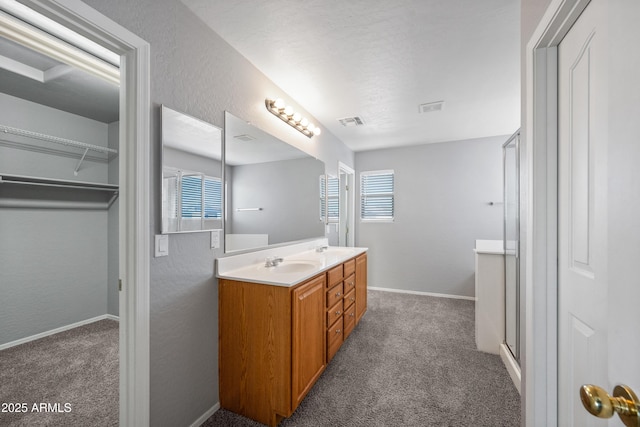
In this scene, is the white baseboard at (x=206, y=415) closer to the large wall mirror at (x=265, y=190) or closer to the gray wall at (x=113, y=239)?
the large wall mirror at (x=265, y=190)

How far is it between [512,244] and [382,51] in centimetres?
189

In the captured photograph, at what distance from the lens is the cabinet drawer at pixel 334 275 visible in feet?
6.87

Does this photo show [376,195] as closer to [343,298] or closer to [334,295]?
[343,298]

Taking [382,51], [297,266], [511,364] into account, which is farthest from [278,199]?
[511,364]

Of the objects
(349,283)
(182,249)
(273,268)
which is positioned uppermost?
(182,249)

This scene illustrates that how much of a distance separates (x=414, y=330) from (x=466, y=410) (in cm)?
118

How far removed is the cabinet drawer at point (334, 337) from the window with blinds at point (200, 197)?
129 centimetres

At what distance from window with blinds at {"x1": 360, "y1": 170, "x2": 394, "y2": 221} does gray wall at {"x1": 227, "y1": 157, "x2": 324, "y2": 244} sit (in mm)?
1535

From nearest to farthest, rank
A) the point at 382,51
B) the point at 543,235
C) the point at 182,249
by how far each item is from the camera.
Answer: the point at 543,235 < the point at 182,249 < the point at 382,51

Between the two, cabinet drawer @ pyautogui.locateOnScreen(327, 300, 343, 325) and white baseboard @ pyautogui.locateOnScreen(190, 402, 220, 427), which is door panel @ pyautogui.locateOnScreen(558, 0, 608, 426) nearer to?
cabinet drawer @ pyautogui.locateOnScreen(327, 300, 343, 325)

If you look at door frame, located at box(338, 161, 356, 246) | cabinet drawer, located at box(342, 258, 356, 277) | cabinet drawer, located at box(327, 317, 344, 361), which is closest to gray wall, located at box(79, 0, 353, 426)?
cabinet drawer, located at box(327, 317, 344, 361)

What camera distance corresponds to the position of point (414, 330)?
9.36 ft

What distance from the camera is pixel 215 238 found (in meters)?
1.71

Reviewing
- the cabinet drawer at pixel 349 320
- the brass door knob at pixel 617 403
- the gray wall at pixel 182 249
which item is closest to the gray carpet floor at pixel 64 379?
the gray wall at pixel 182 249
